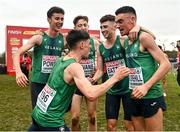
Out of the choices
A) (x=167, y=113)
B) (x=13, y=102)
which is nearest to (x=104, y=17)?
(x=167, y=113)

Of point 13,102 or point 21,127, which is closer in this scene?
point 21,127

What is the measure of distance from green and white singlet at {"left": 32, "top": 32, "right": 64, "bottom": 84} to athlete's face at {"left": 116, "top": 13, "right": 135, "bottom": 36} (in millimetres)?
1738

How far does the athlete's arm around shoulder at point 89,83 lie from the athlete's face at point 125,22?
1353mm

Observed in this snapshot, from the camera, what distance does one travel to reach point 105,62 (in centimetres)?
702

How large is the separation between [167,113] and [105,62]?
5.13 metres

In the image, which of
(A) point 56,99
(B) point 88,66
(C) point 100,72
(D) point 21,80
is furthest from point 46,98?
(B) point 88,66

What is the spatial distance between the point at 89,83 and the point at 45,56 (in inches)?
111

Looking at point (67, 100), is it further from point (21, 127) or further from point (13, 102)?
point (13, 102)

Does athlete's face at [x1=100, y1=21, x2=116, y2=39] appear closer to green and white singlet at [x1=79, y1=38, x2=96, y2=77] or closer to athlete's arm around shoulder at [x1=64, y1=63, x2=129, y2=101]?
green and white singlet at [x1=79, y1=38, x2=96, y2=77]

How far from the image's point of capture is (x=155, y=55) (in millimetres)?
5371

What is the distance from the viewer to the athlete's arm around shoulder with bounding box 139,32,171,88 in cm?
517

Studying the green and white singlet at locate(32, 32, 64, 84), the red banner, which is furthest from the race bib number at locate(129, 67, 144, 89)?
the red banner

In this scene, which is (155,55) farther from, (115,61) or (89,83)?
(115,61)

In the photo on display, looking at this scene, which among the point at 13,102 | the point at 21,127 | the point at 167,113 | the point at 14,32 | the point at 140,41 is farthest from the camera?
the point at 14,32
